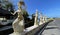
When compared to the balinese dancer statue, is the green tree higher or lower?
higher

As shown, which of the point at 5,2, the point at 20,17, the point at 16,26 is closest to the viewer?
the point at 16,26

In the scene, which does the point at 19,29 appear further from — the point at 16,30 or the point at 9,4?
the point at 9,4

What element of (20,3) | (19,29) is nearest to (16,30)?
(19,29)

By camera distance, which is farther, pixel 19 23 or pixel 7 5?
pixel 7 5

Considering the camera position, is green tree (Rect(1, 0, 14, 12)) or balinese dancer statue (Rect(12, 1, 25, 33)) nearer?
balinese dancer statue (Rect(12, 1, 25, 33))

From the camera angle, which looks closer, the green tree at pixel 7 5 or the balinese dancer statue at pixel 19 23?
the balinese dancer statue at pixel 19 23

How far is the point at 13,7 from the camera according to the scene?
262ft

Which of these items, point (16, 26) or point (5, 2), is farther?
point (5, 2)

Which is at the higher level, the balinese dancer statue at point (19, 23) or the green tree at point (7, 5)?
the green tree at point (7, 5)

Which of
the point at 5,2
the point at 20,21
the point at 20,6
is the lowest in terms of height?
the point at 20,21

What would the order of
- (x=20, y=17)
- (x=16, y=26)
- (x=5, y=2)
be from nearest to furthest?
(x=16, y=26) → (x=20, y=17) → (x=5, y=2)

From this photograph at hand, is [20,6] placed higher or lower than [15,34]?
higher

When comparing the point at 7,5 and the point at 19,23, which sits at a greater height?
the point at 7,5

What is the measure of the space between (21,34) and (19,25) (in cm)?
47
